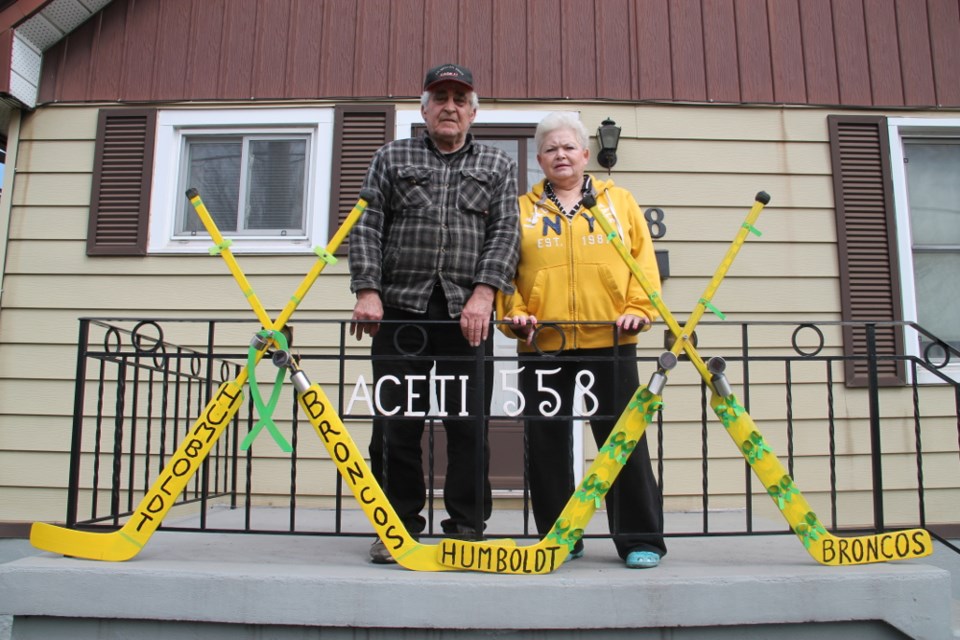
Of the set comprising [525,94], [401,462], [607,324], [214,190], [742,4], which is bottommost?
[401,462]

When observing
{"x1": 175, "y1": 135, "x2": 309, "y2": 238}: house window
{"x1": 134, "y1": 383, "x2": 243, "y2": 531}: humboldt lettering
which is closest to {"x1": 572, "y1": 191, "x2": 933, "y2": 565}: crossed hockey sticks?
{"x1": 134, "y1": 383, "x2": 243, "y2": 531}: humboldt lettering

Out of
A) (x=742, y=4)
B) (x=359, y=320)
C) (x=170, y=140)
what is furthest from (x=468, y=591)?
(x=742, y=4)

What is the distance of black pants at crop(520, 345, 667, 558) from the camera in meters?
2.40

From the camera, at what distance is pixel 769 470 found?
89.0 inches

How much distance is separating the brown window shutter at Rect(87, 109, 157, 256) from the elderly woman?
9.65 feet

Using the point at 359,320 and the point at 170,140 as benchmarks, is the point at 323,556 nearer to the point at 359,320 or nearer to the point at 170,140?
the point at 359,320

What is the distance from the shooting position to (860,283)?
433cm

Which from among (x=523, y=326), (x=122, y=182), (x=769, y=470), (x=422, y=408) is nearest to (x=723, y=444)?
(x=769, y=470)

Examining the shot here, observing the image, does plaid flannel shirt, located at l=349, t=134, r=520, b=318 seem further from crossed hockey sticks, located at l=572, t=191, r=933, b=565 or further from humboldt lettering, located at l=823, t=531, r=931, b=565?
humboldt lettering, located at l=823, t=531, r=931, b=565

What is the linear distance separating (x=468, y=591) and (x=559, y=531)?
338mm

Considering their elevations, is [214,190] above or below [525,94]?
below

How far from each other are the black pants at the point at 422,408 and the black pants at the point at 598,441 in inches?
6.9

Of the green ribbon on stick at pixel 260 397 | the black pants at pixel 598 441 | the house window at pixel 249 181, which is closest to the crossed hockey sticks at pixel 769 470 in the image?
the black pants at pixel 598 441

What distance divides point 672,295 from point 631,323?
2.02 m
